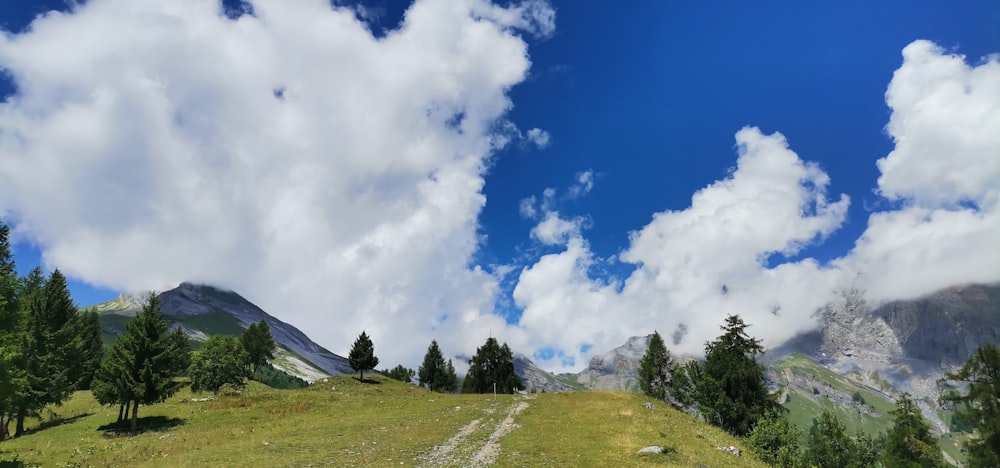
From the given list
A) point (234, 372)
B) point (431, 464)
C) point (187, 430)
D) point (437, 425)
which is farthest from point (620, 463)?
point (234, 372)

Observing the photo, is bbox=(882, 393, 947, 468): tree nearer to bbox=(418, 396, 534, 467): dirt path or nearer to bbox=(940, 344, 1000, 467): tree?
bbox=(940, 344, 1000, 467): tree

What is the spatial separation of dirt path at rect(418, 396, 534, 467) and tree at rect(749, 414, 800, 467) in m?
26.2

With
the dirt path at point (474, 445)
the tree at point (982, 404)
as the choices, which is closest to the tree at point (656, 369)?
the tree at point (982, 404)

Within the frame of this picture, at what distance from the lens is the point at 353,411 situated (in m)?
55.4

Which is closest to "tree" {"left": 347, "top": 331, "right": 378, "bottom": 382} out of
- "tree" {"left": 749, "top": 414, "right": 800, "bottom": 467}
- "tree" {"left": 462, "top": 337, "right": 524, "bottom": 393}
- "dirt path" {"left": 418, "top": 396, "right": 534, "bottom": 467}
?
"tree" {"left": 462, "top": 337, "right": 524, "bottom": 393}

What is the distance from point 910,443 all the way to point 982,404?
10.6m

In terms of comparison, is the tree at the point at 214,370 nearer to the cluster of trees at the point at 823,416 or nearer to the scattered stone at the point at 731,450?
the scattered stone at the point at 731,450

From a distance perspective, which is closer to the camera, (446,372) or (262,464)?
(262,464)

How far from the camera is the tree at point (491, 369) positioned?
109944 mm

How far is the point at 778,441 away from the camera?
52.6m

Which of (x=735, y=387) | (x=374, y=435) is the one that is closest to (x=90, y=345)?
(x=374, y=435)

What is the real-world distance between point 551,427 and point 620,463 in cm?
1393

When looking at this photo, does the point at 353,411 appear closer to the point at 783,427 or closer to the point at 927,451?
the point at 783,427

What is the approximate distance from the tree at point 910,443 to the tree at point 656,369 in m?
32.6
